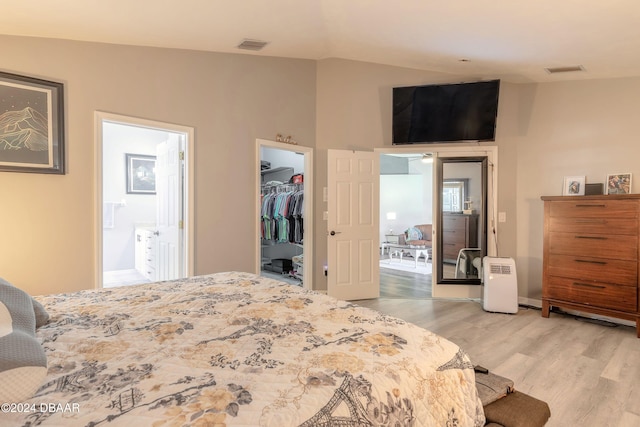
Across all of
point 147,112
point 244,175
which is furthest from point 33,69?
point 244,175

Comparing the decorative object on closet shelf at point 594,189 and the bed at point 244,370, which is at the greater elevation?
the decorative object on closet shelf at point 594,189

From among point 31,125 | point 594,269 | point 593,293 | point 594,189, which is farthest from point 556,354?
point 31,125

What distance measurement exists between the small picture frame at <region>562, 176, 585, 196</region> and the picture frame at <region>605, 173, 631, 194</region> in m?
0.23

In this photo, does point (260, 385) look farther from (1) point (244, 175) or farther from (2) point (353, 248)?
(2) point (353, 248)

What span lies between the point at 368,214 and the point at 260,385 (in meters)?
3.72

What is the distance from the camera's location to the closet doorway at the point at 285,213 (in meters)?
4.41

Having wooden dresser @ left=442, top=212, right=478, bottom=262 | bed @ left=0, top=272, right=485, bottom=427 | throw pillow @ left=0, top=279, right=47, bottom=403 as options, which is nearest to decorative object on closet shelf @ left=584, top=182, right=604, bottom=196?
wooden dresser @ left=442, top=212, right=478, bottom=262

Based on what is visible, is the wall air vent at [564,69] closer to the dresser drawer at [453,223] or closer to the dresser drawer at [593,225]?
the dresser drawer at [593,225]

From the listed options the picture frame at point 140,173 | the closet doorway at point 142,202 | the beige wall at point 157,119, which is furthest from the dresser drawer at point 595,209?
→ the picture frame at point 140,173

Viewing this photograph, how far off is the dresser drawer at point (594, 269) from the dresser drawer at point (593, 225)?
10.7 inches

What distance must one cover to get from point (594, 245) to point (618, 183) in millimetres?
776

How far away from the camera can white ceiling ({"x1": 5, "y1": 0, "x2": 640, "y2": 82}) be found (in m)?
2.51

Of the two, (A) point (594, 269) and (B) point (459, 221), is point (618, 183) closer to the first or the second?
(A) point (594, 269)

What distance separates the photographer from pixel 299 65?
4.32 meters
